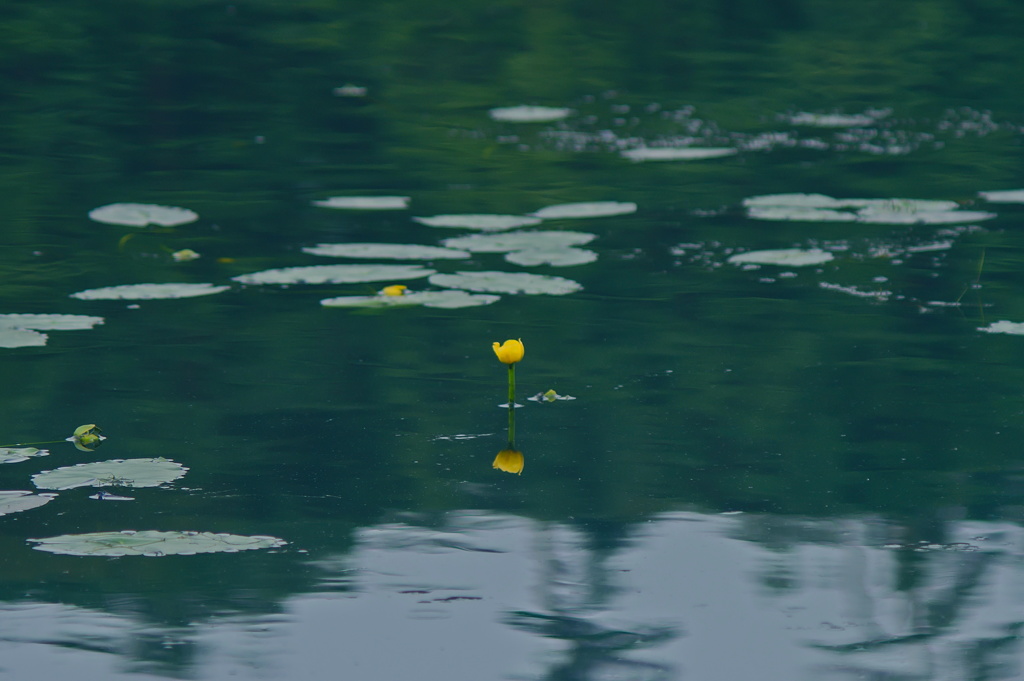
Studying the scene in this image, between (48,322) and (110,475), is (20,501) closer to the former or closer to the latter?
(110,475)

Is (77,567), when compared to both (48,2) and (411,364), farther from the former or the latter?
(48,2)

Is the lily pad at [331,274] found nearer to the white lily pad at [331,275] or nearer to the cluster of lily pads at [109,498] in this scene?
the white lily pad at [331,275]

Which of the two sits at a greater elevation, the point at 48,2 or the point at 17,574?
the point at 48,2

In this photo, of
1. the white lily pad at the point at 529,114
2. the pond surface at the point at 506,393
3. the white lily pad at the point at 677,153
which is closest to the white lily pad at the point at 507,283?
the pond surface at the point at 506,393

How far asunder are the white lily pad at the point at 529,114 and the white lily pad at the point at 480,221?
2124 mm

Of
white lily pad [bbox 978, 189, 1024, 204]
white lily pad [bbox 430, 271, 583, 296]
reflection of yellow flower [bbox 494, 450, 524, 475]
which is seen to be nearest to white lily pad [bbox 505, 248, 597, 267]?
white lily pad [bbox 430, 271, 583, 296]

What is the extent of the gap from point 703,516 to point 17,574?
1.04 meters

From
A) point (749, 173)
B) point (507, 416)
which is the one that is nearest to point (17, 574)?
point (507, 416)

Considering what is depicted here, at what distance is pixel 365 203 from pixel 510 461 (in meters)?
2.42

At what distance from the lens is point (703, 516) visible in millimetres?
2141

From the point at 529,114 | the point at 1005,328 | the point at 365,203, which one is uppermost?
the point at 529,114

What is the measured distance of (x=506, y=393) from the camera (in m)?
2.74

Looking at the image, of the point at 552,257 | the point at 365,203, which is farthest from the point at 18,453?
the point at 365,203

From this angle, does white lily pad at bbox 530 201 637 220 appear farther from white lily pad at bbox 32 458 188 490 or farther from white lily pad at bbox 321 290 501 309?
white lily pad at bbox 32 458 188 490
